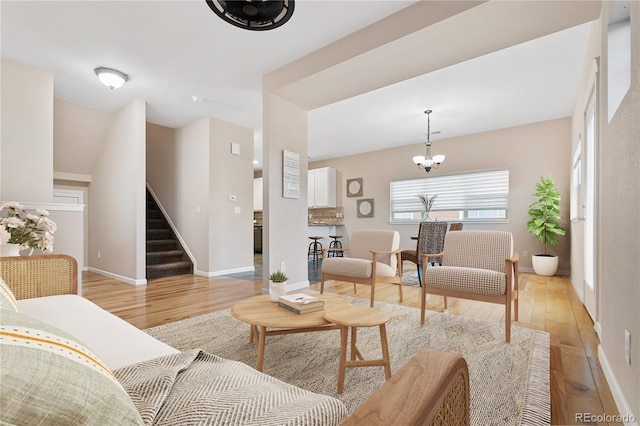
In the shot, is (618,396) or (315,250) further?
(315,250)

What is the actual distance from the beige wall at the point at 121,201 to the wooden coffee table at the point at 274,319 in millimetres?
3078

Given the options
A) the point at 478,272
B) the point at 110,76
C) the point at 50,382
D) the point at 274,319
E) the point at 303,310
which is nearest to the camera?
the point at 50,382

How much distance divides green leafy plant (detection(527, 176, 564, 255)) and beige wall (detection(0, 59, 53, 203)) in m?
6.47

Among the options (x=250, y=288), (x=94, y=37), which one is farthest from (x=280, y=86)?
(x=250, y=288)

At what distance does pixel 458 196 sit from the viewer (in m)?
6.30

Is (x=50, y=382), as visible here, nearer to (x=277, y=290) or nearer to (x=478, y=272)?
(x=277, y=290)

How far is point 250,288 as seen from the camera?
4.07 m

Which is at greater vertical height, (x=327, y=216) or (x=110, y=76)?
(x=110, y=76)

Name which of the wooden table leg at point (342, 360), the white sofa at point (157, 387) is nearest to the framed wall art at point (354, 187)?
the wooden table leg at point (342, 360)

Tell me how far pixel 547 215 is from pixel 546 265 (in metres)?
0.77

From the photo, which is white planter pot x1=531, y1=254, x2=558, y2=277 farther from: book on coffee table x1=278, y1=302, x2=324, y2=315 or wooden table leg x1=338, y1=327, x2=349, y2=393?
wooden table leg x1=338, y1=327, x2=349, y2=393

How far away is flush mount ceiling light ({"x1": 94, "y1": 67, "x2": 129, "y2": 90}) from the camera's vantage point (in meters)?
3.48

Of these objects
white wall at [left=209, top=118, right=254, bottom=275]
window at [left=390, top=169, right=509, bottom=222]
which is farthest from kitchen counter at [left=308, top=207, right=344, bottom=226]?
white wall at [left=209, top=118, right=254, bottom=275]

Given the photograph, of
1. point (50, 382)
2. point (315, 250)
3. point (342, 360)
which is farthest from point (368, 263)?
point (315, 250)
